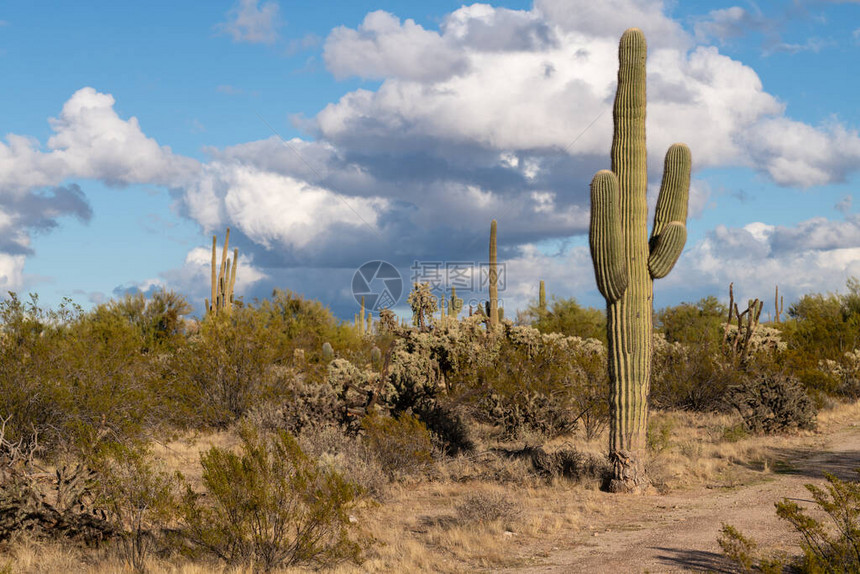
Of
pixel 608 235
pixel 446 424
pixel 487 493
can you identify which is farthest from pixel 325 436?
pixel 608 235

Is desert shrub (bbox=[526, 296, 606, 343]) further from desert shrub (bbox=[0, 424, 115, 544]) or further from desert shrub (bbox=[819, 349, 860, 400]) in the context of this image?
desert shrub (bbox=[0, 424, 115, 544])

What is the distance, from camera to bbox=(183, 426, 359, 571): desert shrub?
6.79m

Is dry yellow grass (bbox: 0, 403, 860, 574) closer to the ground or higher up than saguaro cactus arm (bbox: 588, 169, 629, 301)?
closer to the ground

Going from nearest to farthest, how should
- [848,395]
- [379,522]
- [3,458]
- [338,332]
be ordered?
[3,458], [379,522], [848,395], [338,332]

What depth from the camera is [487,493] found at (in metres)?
9.98

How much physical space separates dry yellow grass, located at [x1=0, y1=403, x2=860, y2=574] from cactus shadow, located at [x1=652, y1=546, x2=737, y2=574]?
1302mm

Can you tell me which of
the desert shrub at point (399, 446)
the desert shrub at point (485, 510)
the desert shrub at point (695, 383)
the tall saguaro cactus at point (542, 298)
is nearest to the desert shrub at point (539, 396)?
the desert shrub at point (399, 446)

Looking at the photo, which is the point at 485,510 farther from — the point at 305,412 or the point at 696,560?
the point at 305,412

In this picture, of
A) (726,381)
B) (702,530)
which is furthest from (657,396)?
(702,530)

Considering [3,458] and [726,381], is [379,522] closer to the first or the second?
[3,458]

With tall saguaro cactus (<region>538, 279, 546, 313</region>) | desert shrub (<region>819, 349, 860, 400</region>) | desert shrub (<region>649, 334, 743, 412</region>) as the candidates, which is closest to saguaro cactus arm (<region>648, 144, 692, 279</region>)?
desert shrub (<region>649, 334, 743, 412</region>)

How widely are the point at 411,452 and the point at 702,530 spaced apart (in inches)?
185

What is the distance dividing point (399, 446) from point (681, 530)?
461 centimetres

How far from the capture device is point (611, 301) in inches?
456
